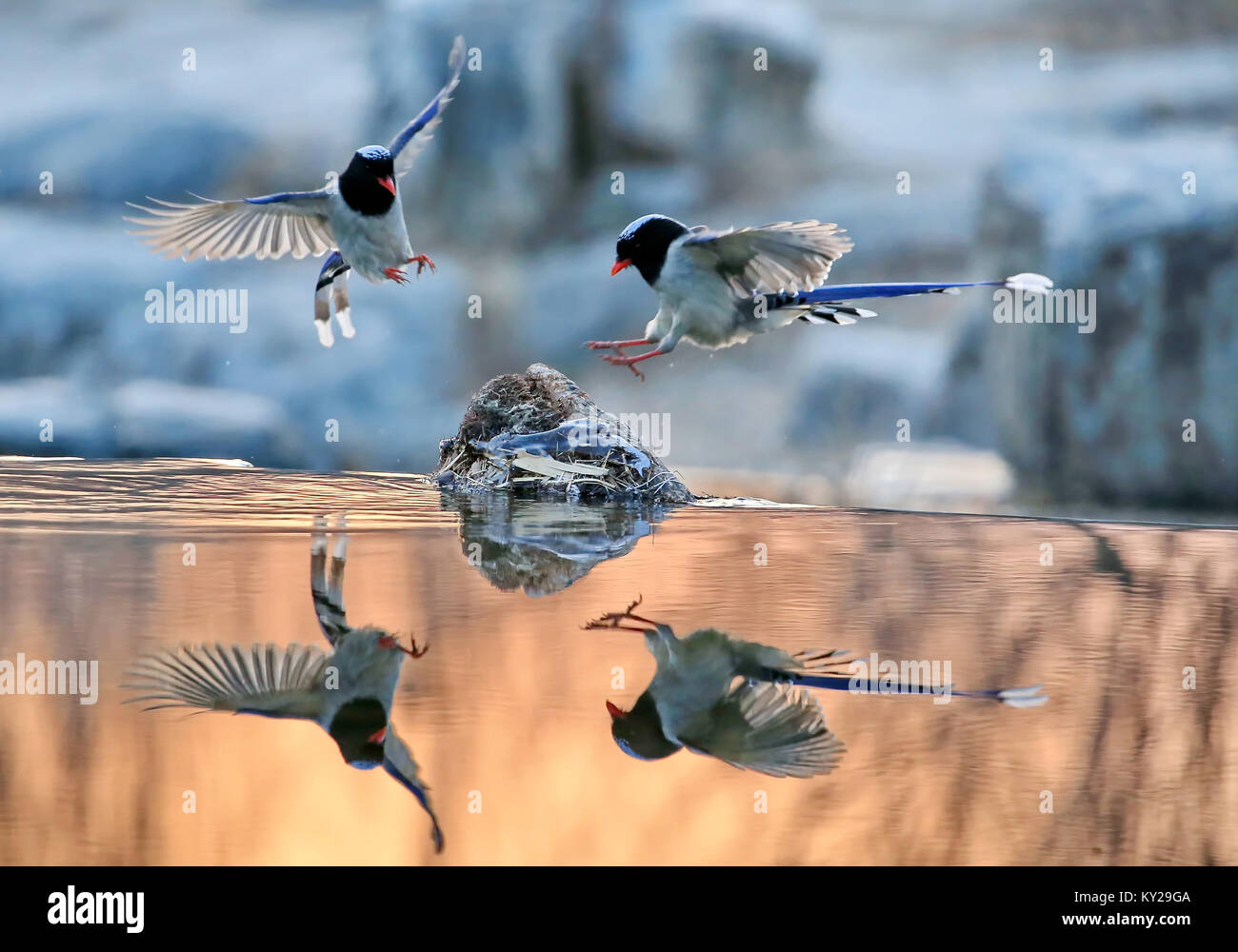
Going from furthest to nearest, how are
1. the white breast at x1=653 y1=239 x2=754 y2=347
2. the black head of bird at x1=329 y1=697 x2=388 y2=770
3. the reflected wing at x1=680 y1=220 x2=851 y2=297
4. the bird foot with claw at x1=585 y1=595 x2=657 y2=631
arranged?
the white breast at x1=653 y1=239 x2=754 y2=347
the reflected wing at x1=680 y1=220 x2=851 y2=297
the bird foot with claw at x1=585 y1=595 x2=657 y2=631
the black head of bird at x1=329 y1=697 x2=388 y2=770

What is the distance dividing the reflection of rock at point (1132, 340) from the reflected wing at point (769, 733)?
19.9 feet

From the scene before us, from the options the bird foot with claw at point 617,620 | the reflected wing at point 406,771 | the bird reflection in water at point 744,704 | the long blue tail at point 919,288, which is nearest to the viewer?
the reflected wing at point 406,771

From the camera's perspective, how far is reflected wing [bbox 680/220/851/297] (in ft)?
14.4

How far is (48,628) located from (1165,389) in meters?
7.05

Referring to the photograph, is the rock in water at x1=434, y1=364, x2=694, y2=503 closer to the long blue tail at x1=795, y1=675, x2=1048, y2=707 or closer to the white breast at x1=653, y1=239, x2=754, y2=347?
the white breast at x1=653, y1=239, x2=754, y2=347

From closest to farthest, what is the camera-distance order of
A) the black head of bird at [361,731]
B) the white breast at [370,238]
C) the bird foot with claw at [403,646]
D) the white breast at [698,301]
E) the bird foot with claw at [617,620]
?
the black head of bird at [361,731] → the bird foot with claw at [403,646] → the bird foot with claw at [617,620] → the white breast at [698,301] → the white breast at [370,238]

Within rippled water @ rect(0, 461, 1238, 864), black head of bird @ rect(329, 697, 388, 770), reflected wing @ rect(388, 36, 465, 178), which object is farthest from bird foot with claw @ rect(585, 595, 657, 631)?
reflected wing @ rect(388, 36, 465, 178)

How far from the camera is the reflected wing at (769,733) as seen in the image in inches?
92.3

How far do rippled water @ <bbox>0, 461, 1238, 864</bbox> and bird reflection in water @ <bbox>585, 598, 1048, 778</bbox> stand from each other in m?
0.06

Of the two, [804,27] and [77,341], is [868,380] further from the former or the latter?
[77,341]

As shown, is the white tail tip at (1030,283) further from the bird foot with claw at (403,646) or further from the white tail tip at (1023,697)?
the bird foot with claw at (403,646)

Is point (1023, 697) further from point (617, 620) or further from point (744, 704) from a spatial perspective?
point (617, 620)

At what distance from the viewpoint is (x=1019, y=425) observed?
848 cm

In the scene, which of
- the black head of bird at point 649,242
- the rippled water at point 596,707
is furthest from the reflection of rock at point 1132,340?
the black head of bird at point 649,242
